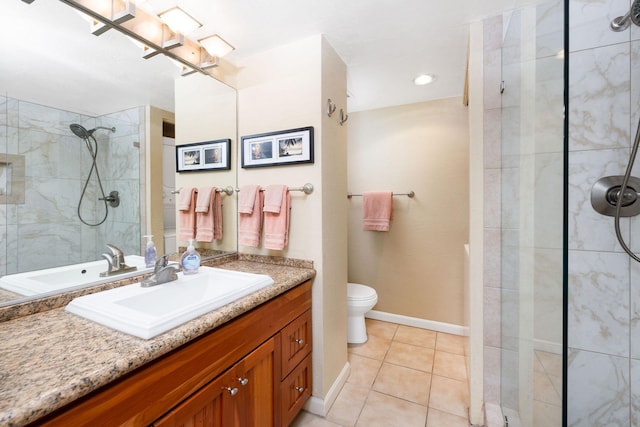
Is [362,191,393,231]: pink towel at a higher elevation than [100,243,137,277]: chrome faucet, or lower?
higher

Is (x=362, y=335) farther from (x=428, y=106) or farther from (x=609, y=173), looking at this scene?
(x=428, y=106)

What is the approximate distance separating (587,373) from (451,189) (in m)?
1.53

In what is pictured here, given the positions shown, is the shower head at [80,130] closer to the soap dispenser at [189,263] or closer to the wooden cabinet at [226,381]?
the soap dispenser at [189,263]

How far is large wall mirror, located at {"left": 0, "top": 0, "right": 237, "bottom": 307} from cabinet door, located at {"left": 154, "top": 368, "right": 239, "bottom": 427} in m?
0.66

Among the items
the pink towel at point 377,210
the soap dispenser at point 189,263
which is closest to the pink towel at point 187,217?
the soap dispenser at point 189,263

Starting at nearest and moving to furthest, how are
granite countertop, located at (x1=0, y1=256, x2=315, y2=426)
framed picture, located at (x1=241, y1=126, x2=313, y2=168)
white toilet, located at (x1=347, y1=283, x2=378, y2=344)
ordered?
granite countertop, located at (x1=0, y1=256, x2=315, y2=426) < framed picture, located at (x1=241, y1=126, x2=313, y2=168) < white toilet, located at (x1=347, y1=283, x2=378, y2=344)

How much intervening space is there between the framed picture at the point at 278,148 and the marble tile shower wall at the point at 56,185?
0.62 m

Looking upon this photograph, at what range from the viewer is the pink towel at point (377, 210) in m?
2.50

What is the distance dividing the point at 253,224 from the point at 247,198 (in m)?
0.16

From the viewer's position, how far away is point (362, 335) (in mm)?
2254

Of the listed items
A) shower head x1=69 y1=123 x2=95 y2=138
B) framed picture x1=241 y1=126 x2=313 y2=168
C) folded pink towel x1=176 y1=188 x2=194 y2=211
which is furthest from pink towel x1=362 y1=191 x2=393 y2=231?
shower head x1=69 y1=123 x2=95 y2=138

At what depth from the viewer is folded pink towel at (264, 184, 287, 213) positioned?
1.53 m

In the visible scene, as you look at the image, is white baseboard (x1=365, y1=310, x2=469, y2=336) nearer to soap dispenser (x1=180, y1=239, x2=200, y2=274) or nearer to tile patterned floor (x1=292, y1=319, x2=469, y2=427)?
tile patterned floor (x1=292, y1=319, x2=469, y2=427)

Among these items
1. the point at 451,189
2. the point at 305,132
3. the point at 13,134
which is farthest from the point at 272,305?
the point at 451,189
